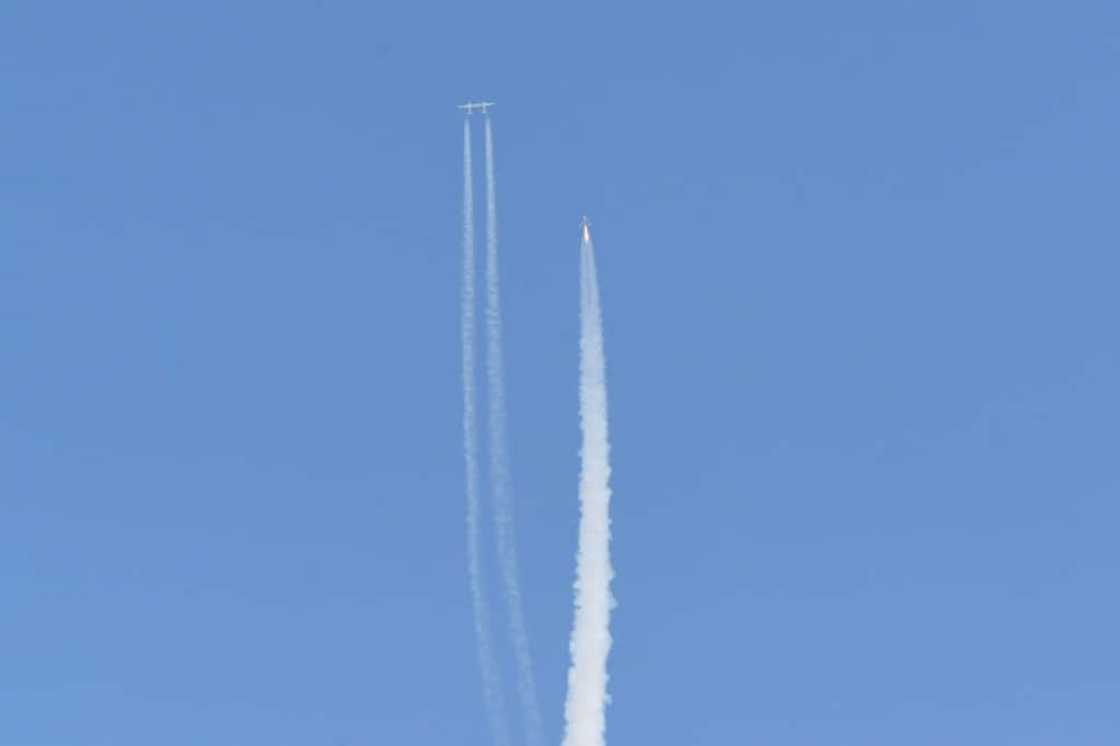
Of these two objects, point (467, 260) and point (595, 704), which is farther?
point (467, 260)

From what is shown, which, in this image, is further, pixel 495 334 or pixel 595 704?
pixel 495 334

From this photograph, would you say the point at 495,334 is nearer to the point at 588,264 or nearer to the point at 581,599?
the point at 588,264

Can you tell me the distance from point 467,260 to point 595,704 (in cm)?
1326

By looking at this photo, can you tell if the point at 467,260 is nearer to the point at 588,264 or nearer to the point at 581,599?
the point at 588,264

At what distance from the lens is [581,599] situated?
53250 millimetres

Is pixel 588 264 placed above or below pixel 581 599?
above

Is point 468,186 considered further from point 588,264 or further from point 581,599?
point 581,599

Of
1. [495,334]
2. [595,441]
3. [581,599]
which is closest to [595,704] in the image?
[581,599]

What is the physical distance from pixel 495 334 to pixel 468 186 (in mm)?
4630

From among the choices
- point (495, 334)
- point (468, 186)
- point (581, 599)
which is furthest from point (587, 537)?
point (468, 186)

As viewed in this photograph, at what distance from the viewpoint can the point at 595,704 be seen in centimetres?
5194

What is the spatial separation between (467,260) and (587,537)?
8863 mm

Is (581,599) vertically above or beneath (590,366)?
beneath

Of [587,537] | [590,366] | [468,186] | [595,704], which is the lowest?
[595,704]
